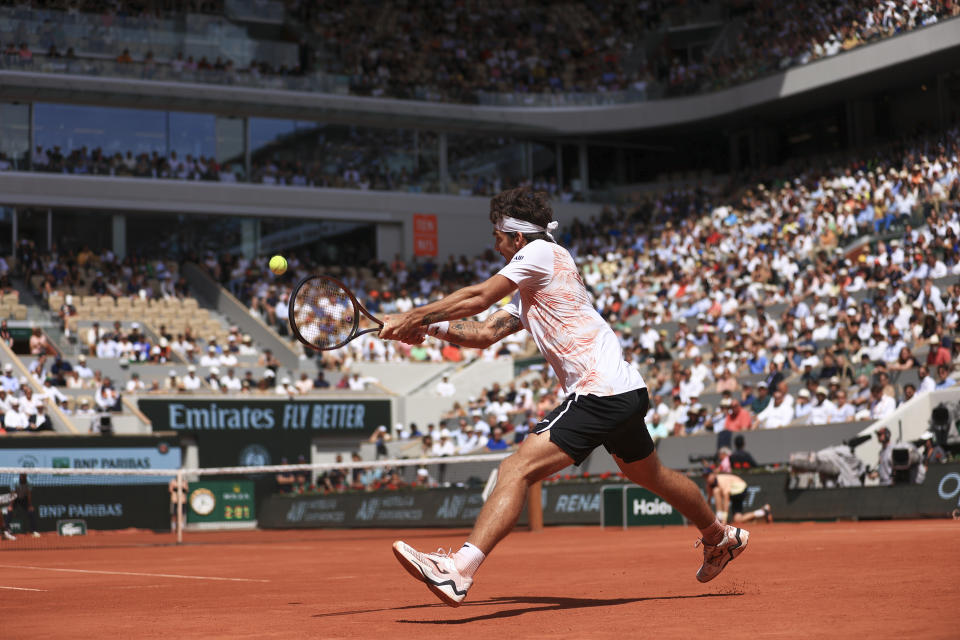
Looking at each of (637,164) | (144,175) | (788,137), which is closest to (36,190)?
(144,175)

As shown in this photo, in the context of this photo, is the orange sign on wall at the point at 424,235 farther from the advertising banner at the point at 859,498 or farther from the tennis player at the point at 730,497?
the tennis player at the point at 730,497

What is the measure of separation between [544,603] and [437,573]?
1.26 meters

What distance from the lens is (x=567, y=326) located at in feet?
22.1

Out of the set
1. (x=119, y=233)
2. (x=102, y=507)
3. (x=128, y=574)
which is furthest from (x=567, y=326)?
(x=119, y=233)

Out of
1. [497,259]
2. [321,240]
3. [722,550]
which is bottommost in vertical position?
[722,550]

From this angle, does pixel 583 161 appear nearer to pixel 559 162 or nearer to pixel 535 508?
pixel 559 162

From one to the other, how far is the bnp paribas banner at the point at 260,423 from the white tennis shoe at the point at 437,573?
26065 millimetres

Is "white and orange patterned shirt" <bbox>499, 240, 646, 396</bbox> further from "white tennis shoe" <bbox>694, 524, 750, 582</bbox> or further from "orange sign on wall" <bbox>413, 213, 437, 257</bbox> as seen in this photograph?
"orange sign on wall" <bbox>413, 213, 437, 257</bbox>

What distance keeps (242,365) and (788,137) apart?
2344 centimetres

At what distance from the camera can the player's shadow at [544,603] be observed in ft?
20.9

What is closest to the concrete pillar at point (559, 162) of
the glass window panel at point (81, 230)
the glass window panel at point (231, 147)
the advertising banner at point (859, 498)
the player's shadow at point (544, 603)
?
the glass window panel at point (231, 147)

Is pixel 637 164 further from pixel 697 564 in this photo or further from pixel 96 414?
pixel 697 564

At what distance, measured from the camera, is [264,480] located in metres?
29.9

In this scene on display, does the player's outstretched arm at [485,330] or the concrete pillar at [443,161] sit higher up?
the concrete pillar at [443,161]
